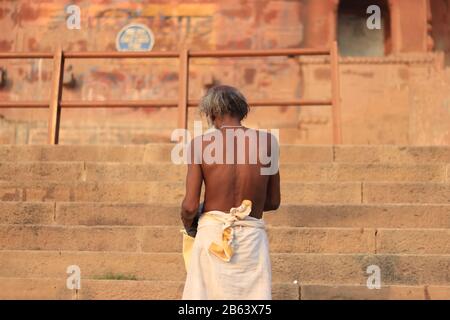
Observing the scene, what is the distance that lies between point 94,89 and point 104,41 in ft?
2.90

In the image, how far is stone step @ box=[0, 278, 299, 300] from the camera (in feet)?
13.6

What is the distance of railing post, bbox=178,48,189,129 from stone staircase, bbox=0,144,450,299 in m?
0.65

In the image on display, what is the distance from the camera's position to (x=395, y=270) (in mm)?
4379

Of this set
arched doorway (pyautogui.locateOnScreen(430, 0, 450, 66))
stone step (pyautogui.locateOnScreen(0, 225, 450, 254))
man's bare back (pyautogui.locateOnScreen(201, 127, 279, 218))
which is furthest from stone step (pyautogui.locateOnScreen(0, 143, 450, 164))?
arched doorway (pyautogui.locateOnScreen(430, 0, 450, 66))

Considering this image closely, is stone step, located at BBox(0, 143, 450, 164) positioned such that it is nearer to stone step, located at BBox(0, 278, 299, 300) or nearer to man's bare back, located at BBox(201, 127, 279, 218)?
stone step, located at BBox(0, 278, 299, 300)

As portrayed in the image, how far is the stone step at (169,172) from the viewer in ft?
18.5

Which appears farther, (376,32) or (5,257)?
(376,32)

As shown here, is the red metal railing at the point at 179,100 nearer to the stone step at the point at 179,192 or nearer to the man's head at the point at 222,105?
the stone step at the point at 179,192

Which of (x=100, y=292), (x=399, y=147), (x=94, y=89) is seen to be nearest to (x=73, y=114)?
(x=94, y=89)

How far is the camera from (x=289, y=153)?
19.7 feet

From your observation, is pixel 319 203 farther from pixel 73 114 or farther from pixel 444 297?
pixel 73 114

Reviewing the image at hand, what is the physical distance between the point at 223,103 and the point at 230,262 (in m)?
0.71

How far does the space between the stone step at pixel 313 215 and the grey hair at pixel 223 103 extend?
75.1 inches

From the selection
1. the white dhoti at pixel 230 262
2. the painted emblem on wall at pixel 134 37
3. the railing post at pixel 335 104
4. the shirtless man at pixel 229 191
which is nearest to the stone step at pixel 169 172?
the railing post at pixel 335 104
